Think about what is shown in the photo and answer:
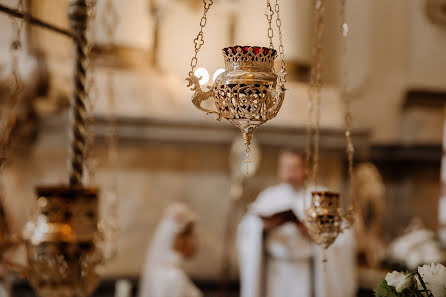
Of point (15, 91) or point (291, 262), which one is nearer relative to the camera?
point (15, 91)

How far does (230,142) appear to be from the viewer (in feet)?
21.7

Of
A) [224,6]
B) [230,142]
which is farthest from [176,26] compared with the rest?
[230,142]

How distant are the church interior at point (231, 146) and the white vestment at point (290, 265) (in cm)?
1

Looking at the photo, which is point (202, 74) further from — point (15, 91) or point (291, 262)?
point (291, 262)

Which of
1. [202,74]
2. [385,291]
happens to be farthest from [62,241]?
[385,291]

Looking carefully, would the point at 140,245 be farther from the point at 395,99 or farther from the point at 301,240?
the point at 395,99

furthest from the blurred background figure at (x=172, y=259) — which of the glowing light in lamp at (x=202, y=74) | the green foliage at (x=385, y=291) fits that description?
the glowing light in lamp at (x=202, y=74)

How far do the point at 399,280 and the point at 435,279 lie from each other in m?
0.11

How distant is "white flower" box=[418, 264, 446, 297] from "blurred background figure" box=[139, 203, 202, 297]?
8.79 feet

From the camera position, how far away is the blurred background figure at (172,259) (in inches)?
169

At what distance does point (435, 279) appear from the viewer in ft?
5.90

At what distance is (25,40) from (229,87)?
16.7 feet

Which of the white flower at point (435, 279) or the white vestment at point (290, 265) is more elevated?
the white flower at point (435, 279)

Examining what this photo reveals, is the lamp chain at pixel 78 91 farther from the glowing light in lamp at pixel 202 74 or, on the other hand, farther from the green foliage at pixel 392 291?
the green foliage at pixel 392 291
